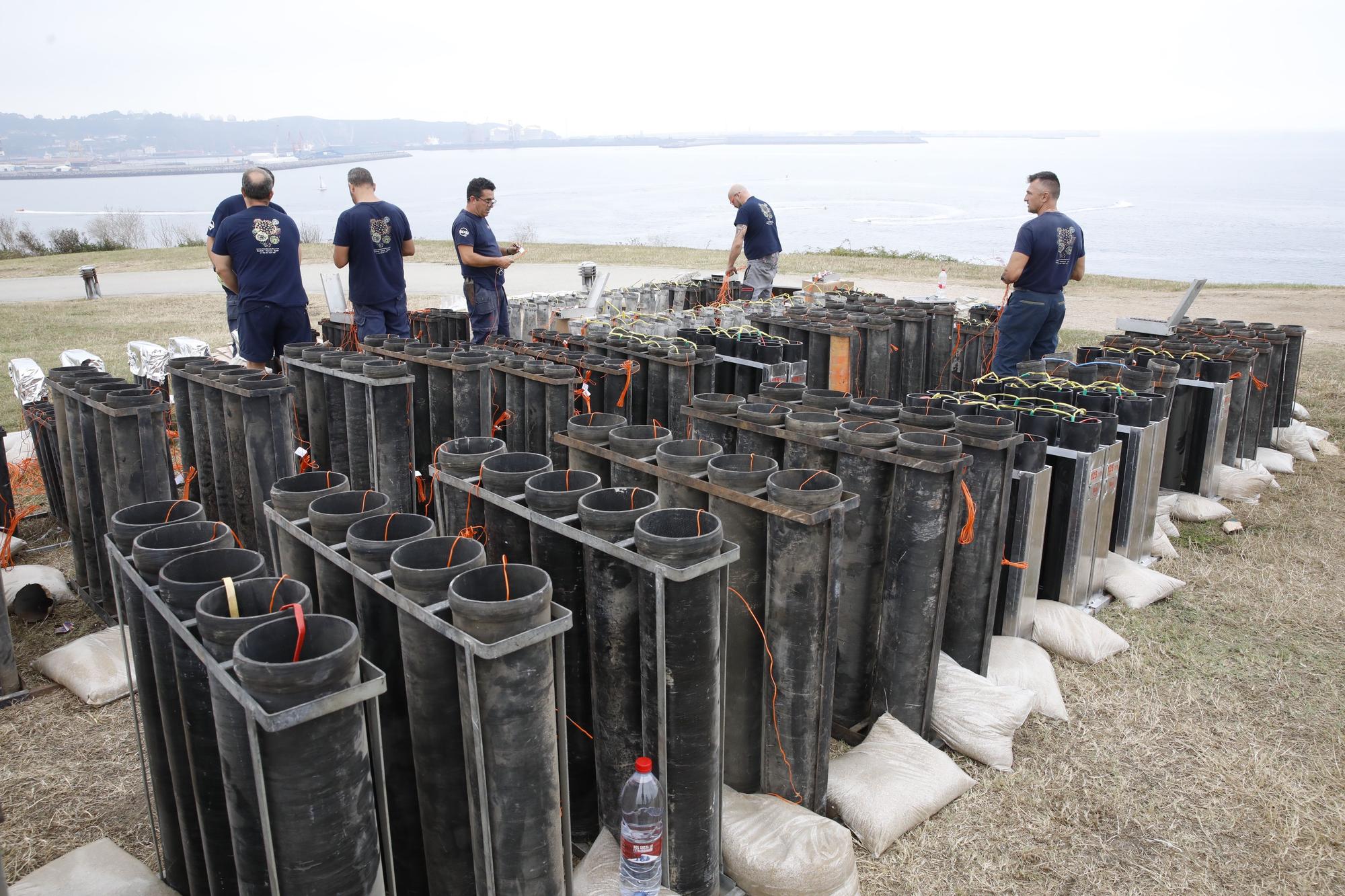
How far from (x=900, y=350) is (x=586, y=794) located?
7120mm

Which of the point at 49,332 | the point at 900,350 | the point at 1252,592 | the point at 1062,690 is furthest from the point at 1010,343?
the point at 49,332

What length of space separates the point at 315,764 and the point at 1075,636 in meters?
4.26

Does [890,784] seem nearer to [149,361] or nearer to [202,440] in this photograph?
[202,440]

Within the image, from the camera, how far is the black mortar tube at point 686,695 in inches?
121

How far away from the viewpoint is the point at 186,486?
6.23m

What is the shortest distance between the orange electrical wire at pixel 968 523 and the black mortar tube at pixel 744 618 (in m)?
1.05

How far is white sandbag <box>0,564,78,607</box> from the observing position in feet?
17.6

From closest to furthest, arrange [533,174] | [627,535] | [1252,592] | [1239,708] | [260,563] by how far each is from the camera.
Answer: [260,563] < [627,535] < [1239,708] < [1252,592] < [533,174]

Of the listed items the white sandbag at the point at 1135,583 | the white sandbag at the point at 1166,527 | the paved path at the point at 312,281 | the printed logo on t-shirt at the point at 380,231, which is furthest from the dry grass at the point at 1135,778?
the paved path at the point at 312,281

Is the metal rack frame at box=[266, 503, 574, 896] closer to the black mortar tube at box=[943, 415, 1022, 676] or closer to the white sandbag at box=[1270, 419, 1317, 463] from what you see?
the black mortar tube at box=[943, 415, 1022, 676]

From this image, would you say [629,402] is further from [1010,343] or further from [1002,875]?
[1002,875]

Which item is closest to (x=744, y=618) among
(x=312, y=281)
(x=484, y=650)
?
(x=484, y=650)

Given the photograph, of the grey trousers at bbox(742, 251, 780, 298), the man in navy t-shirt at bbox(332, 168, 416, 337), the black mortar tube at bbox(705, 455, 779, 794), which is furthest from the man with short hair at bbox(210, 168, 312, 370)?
the grey trousers at bbox(742, 251, 780, 298)

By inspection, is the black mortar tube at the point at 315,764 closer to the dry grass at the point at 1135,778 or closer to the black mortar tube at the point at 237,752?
the black mortar tube at the point at 237,752
